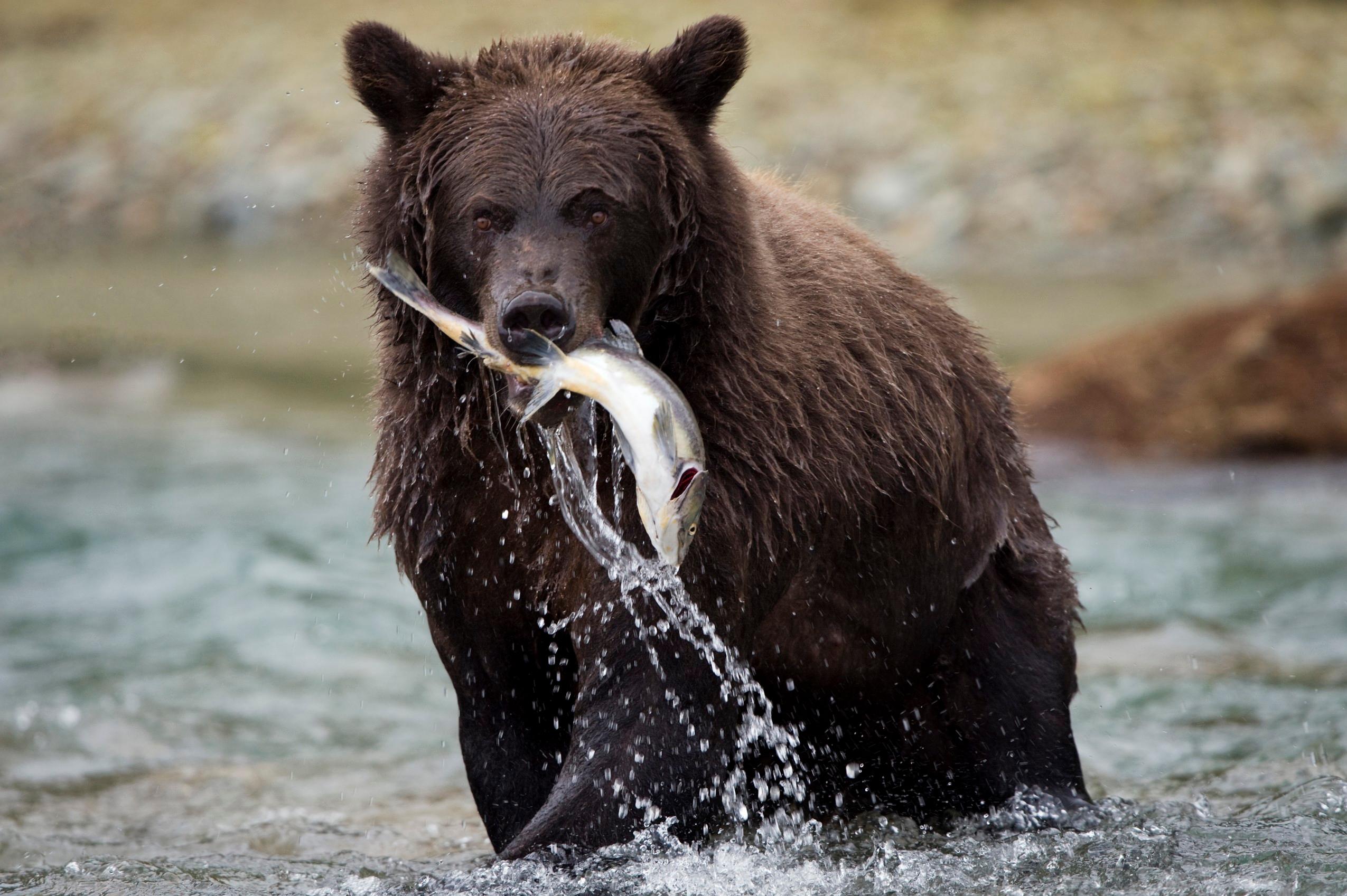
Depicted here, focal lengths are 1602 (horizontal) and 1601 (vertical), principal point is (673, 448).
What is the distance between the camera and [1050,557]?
17.5ft

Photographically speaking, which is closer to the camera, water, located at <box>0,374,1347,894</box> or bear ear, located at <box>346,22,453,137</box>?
bear ear, located at <box>346,22,453,137</box>

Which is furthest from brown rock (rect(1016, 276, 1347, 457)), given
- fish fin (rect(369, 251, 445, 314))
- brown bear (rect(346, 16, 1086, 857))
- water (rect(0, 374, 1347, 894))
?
fish fin (rect(369, 251, 445, 314))

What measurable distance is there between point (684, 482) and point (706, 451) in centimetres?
47

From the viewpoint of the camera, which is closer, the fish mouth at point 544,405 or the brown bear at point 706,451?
the fish mouth at point 544,405

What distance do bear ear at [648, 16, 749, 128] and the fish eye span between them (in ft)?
3.55

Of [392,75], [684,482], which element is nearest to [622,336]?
[684,482]

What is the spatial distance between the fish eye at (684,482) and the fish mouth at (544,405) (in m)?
0.36

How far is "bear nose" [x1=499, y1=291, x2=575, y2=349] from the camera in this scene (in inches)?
148

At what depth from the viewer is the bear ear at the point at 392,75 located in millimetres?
4184

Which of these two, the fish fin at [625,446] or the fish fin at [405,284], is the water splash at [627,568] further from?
the fish fin at [405,284]

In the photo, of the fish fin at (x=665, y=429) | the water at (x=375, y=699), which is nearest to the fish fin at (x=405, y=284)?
the fish fin at (x=665, y=429)

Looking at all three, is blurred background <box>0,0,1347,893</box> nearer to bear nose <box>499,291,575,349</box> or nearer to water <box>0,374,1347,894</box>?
water <box>0,374,1347,894</box>

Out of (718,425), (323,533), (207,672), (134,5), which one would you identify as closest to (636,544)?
(718,425)

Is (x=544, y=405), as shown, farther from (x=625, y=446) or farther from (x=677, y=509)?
(x=677, y=509)
